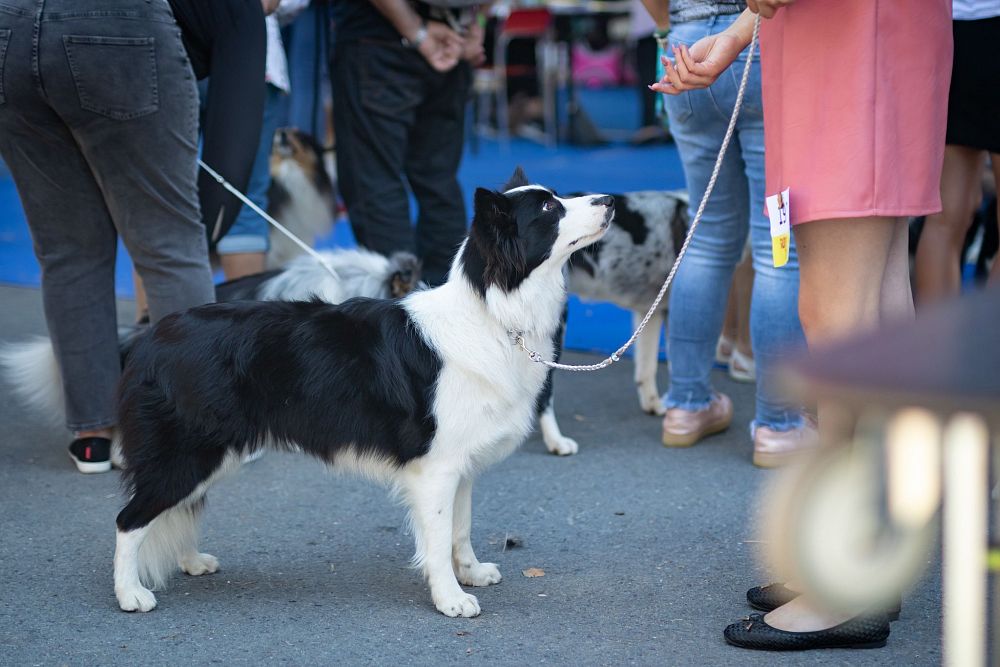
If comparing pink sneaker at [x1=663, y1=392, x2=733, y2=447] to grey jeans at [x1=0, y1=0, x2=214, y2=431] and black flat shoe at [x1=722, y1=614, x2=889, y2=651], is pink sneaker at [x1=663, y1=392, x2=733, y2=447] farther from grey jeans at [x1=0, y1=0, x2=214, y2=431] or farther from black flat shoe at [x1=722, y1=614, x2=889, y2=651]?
grey jeans at [x1=0, y1=0, x2=214, y2=431]

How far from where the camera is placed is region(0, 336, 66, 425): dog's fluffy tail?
3604mm

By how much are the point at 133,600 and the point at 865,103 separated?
1.97 metres

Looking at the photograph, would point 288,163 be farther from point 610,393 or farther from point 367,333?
point 367,333

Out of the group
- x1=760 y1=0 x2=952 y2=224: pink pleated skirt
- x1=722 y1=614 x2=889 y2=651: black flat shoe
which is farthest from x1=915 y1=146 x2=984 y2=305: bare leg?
x1=722 y1=614 x2=889 y2=651: black flat shoe

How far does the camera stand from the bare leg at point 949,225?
3.78 meters

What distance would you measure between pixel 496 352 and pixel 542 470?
1.17 meters

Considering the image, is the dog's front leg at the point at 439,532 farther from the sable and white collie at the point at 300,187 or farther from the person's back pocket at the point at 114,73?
the sable and white collie at the point at 300,187

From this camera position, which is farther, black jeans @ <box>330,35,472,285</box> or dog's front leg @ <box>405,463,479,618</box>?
black jeans @ <box>330,35,472,285</box>

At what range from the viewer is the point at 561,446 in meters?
3.79

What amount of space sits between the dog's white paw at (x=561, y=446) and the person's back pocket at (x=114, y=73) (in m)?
1.73

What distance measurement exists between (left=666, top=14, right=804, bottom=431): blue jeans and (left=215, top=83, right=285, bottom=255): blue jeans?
1991 mm

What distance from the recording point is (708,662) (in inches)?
89.4

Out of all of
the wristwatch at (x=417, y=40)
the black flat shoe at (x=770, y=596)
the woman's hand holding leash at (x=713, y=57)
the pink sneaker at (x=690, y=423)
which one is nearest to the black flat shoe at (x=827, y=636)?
the black flat shoe at (x=770, y=596)

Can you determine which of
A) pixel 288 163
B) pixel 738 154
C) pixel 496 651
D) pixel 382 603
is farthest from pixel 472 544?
pixel 288 163
